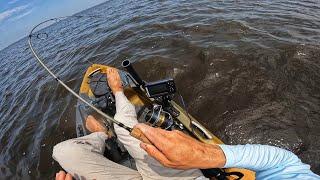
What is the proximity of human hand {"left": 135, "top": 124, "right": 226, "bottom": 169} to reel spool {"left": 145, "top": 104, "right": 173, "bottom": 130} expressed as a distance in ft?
9.22

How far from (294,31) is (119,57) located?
6.24 m

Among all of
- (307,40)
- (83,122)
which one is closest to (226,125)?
(83,122)

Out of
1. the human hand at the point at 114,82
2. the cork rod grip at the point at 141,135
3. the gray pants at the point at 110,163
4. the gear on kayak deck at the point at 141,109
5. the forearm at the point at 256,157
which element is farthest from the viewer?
the human hand at the point at 114,82

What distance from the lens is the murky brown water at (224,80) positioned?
6398 millimetres

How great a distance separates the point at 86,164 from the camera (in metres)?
4.41

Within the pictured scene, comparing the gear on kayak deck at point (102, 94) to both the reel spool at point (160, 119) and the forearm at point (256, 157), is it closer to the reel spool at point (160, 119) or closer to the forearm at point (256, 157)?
the reel spool at point (160, 119)

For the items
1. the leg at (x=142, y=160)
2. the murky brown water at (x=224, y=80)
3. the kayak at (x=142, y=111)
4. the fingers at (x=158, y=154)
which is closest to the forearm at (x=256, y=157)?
the fingers at (x=158, y=154)

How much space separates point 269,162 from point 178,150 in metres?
0.88

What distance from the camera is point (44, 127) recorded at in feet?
30.6

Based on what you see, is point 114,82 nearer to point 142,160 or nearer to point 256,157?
point 142,160

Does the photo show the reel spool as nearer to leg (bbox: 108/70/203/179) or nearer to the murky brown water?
leg (bbox: 108/70/203/179)

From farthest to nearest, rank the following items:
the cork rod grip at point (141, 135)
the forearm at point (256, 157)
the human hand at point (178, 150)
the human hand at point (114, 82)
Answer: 1. the human hand at point (114, 82)
2. the forearm at point (256, 157)
3. the cork rod grip at point (141, 135)
4. the human hand at point (178, 150)

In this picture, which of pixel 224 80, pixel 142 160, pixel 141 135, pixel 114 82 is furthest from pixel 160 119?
pixel 224 80

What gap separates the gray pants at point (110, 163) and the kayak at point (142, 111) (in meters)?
0.41
